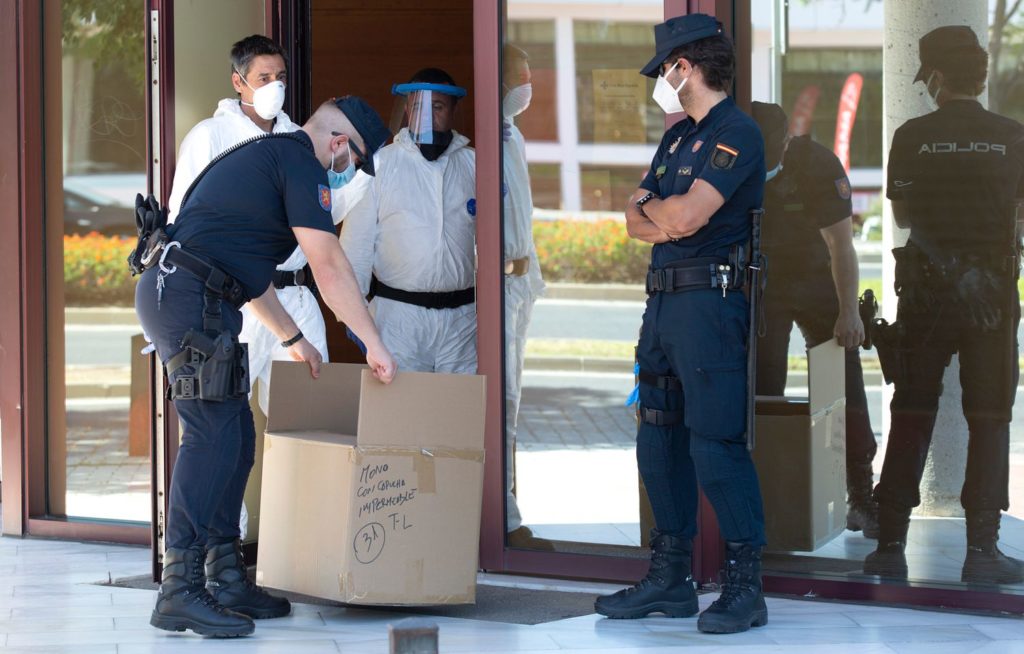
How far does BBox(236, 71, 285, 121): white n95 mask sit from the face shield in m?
0.64

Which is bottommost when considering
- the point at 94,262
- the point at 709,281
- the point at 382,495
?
the point at 382,495

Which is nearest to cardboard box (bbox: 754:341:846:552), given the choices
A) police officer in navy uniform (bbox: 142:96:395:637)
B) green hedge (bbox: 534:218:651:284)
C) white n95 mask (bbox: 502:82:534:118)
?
green hedge (bbox: 534:218:651:284)

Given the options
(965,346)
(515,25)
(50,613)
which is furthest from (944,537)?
(50,613)

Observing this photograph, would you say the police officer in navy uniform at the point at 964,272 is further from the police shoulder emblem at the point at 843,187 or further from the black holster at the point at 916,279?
the police shoulder emblem at the point at 843,187

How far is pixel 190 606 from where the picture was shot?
418 centimetres

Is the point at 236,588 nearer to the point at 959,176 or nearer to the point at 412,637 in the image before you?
the point at 412,637

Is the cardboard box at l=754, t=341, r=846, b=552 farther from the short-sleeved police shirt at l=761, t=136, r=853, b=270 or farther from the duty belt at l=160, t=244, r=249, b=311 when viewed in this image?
the duty belt at l=160, t=244, r=249, b=311

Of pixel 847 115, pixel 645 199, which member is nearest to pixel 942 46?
pixel 847 115

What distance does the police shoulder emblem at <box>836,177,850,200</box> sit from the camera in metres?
4.61

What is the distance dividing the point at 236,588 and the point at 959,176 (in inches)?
97.5

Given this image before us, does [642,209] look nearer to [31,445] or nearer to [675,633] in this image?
[675,633]

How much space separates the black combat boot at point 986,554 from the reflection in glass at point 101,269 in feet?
10.1

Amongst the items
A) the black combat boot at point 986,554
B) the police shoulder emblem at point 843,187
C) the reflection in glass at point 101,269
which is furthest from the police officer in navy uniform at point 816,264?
the reflection in glass at point 101,269

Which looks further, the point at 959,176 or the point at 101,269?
the point at 101,269
